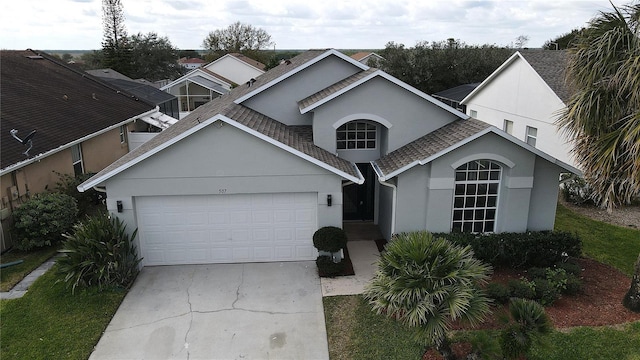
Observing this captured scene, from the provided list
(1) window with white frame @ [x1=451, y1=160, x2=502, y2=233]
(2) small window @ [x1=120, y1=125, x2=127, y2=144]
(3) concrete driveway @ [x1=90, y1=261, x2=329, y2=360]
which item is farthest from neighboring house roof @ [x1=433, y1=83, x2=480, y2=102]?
(3) concrete driveway @ [x1=90, y1=261, x2=329, y2=360]

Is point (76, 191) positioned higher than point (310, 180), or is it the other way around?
point (310, 180)

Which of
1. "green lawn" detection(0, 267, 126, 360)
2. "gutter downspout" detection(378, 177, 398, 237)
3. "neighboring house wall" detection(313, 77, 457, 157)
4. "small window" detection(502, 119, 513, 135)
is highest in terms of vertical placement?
"neighboring house wall" detection(313, 77, 457, 157)

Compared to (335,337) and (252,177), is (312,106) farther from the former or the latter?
(335,337)

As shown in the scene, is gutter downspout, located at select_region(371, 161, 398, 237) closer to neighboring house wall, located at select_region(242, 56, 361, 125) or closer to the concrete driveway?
the concrete driveway

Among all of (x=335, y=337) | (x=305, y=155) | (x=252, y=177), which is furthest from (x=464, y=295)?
(x=252, y=177)

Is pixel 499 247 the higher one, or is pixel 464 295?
pixel 464 295

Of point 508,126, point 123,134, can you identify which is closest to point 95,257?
point 123,134

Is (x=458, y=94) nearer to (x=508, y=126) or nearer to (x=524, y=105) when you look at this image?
(x=508, y=126)
